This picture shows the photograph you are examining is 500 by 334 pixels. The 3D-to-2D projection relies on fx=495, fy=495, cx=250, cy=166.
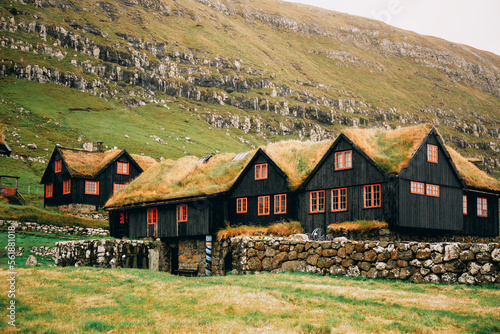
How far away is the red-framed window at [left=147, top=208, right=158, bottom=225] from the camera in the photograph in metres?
48.2

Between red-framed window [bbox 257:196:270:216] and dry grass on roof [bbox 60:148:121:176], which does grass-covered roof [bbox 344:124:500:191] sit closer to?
red-framed window [bbox 257:196:270:216]

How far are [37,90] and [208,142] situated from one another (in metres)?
53.7

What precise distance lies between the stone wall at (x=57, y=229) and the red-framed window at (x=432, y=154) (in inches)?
1361

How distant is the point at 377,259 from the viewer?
21734 mm

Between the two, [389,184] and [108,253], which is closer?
[108,253]

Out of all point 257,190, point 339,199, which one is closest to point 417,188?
point 339,199

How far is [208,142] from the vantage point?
159m

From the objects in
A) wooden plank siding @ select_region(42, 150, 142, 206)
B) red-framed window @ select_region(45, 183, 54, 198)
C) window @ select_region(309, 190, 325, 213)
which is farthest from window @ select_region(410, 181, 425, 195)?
red-framed window @ select_region(45, 183, 54, 198)

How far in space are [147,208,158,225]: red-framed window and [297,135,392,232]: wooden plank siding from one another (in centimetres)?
1451

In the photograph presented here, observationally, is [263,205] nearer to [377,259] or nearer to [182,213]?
[182,213]

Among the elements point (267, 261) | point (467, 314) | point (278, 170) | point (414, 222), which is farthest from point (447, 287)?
point (278, 170)

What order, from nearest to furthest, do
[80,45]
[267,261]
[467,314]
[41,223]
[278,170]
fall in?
[467,314], [267,261], [278,170], [41,223], [80,45]

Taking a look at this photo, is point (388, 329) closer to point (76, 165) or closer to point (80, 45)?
point (76, 165)

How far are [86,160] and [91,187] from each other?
179 inches
